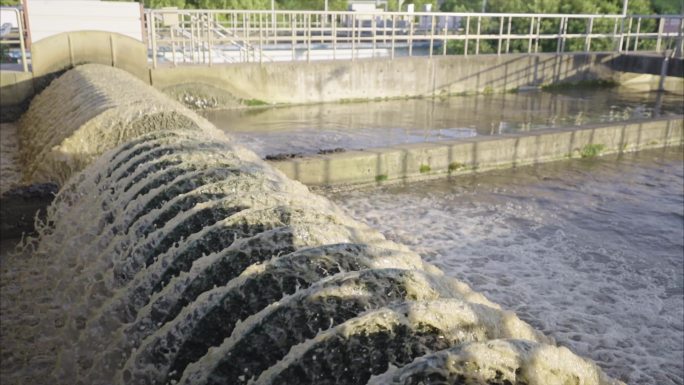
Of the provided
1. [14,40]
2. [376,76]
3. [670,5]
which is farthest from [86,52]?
[670,5]

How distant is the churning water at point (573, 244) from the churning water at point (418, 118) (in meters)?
2.45

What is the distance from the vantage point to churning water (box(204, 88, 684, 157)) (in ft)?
38.2

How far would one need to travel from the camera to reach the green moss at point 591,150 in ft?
35.6

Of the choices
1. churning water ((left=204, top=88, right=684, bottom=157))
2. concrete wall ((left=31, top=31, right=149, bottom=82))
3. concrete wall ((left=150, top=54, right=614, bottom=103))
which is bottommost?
churning water ((left=204, top=88, right=684, bottom=157))

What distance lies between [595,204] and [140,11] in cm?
879

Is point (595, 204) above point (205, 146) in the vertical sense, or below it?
below

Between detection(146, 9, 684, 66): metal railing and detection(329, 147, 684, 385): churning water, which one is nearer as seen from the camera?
detection(329, 147, 684, 385): churning water

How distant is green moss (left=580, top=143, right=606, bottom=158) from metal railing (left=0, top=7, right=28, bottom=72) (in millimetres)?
9868

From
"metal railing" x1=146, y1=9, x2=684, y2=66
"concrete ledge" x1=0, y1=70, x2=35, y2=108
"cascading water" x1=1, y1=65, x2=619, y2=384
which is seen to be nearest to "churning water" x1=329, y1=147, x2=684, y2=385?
"cascading water" x1=1, y1=65, x2=619, y2=384

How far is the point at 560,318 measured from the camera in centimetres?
533

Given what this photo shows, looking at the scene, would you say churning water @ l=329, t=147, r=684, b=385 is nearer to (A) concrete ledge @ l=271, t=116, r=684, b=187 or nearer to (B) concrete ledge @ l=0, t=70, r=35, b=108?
(A) concrete ledge @ l=271, t=116, r=684, b=187

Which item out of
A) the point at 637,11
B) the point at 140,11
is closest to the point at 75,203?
the point at 140,11

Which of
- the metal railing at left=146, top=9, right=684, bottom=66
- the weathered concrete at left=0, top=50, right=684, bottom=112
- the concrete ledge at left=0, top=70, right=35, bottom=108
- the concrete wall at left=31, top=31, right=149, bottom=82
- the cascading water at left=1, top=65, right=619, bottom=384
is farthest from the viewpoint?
the metal railing at left=146, top=9, right=684, bottom=66

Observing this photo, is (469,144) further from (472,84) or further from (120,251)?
(472,84)
